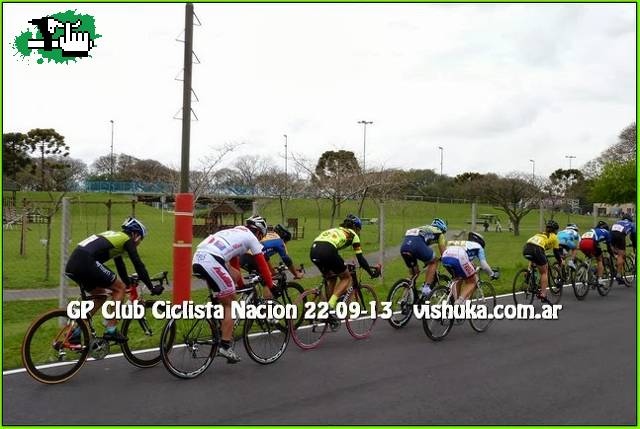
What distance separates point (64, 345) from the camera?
645cm

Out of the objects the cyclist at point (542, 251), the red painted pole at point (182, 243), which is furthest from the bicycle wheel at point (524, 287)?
the red painted pole at point (182, 243)

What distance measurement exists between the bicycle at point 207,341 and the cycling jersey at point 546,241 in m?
5.98

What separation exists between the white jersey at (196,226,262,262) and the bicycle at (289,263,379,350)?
53.2 inches

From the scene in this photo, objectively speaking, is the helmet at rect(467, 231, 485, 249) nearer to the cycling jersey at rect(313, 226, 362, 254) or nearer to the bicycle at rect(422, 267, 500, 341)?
the bicycle at rect(422, 267, 500, 341)

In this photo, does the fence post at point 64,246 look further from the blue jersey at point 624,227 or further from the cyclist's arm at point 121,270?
the blue jersey at point 624,227

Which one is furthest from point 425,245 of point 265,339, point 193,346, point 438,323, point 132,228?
point 132,228

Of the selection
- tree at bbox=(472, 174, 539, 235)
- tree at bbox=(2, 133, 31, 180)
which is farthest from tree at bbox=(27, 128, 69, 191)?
tree at bbox=(472, 174, 539, 235)

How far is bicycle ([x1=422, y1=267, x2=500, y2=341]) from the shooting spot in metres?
8.67

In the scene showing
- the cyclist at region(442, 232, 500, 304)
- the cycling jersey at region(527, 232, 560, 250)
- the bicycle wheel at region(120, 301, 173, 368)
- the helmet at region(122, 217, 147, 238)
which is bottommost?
the bicycle wheel at region(120, 301, 173, 368)

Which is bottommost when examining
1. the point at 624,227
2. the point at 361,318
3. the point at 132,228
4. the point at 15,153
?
the point at 361,318

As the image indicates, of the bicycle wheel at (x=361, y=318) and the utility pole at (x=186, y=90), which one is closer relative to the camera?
the bicycle wheel at (x=361, y=318)

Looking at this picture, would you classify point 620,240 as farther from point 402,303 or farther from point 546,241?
point 402,303

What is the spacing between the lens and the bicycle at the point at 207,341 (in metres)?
6.52

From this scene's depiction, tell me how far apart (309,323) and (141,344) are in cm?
226
